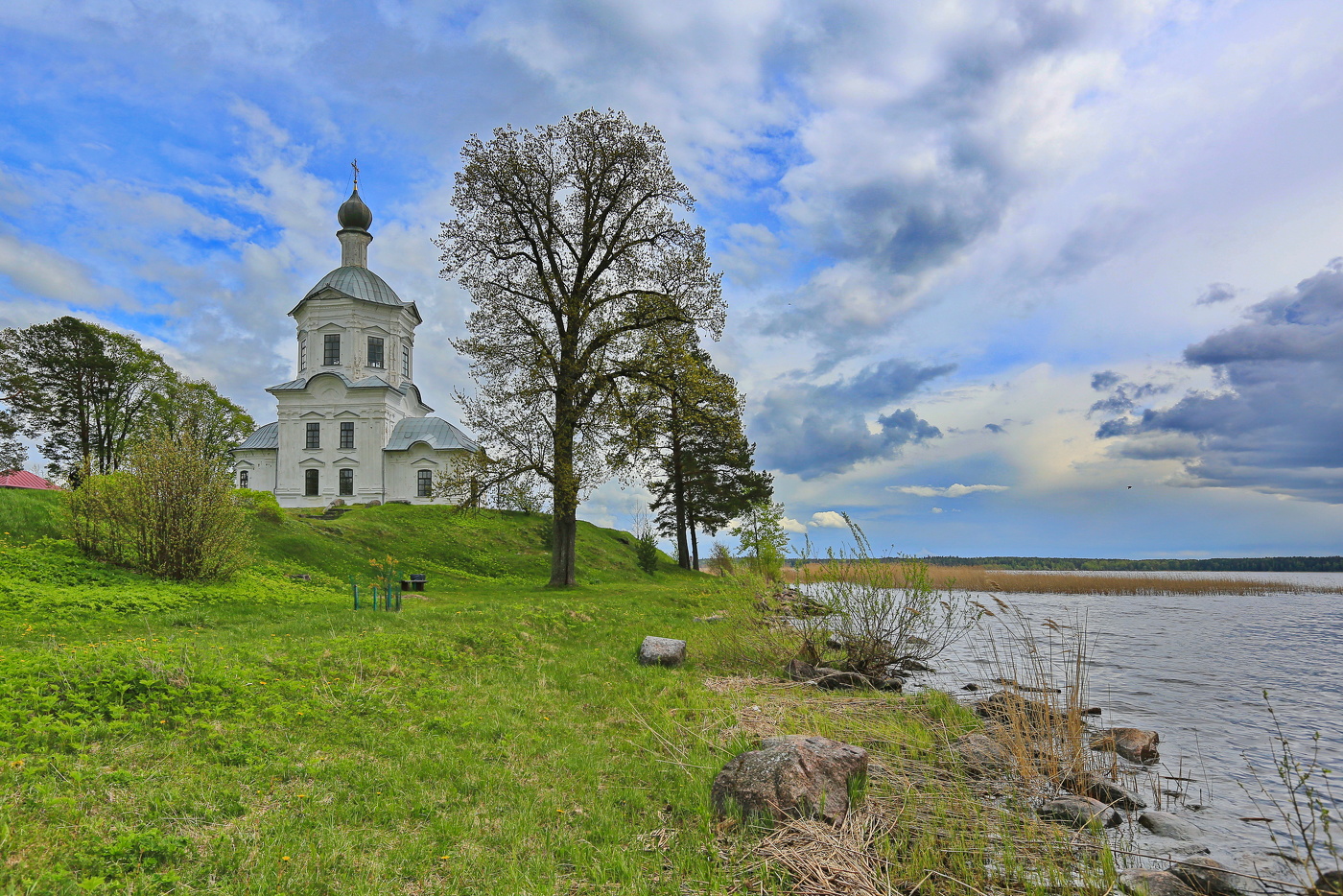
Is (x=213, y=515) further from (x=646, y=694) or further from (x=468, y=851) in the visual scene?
(x=468, y=851)

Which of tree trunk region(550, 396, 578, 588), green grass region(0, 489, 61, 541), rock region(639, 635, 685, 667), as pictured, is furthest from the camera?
tree trunk region(550, 396, 578, 588)

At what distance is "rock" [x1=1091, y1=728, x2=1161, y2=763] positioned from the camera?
7.75 meters

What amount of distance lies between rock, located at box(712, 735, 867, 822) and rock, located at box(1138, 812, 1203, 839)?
2.70 metres

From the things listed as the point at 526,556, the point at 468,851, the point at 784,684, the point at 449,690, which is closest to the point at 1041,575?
the point at 526,556

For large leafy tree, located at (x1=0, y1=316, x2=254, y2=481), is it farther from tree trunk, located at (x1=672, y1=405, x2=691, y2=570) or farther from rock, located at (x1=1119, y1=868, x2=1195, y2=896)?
rock, located at (x1=1119, y1=868, x2=1195, y2=896)

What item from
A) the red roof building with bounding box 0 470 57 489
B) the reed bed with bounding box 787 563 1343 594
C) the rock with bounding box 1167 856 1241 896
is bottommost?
the reed bed with bounding box 787 563 1343 594

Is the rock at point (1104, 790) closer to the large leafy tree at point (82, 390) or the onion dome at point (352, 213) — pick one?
the large leafy tree at point (82, 390)

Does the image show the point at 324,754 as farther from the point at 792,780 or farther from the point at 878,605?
the point at 878,605

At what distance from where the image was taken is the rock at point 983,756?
6.61 m

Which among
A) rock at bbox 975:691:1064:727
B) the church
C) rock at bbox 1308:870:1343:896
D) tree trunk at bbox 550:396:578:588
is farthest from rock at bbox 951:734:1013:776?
the church

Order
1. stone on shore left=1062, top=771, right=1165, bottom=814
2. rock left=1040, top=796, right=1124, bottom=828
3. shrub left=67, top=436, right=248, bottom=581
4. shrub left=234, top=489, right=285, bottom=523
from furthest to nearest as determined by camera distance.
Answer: shrub left=234, top=489, right=285, bottom=523
shrub left=67, top=436, right=248, bottom=581
stone on shore left=1062, top=771, right=1165, bottom=814
rock left=1040, top=796, right=1124, bottom=828

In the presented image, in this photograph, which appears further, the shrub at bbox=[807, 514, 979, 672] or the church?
the church

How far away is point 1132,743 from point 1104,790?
194 cm

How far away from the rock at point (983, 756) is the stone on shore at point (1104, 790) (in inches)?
21.3
